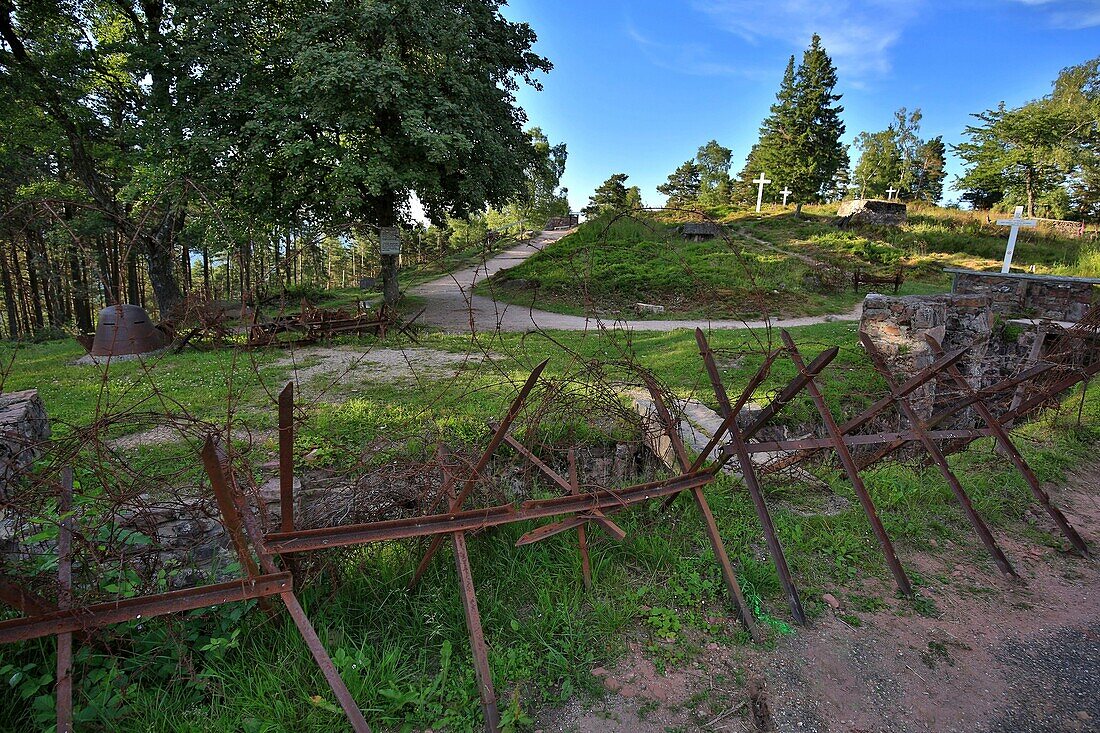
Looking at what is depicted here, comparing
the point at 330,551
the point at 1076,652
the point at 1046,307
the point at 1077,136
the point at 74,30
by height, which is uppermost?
the point at 1077,136

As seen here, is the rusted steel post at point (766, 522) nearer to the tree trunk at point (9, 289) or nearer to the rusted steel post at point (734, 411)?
the rusted steel post at point (734, 411)

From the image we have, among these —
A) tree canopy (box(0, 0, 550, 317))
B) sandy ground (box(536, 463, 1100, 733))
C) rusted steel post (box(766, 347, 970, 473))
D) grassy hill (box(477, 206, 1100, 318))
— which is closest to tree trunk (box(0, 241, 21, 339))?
tree canopy (box(0, 0, 550, 317))

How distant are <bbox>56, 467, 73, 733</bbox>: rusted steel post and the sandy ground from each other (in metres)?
1.72

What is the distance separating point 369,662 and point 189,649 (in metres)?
0.87

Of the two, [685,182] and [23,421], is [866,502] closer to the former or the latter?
[23,421]

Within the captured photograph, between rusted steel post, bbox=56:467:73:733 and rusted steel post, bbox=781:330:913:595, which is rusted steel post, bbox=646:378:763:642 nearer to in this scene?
rusted steel post, bbox=781:330:913:595

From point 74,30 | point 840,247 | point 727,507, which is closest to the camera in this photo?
point 727,507

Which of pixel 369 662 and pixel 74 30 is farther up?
pixel 74 30

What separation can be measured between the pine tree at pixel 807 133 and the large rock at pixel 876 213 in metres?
2.99

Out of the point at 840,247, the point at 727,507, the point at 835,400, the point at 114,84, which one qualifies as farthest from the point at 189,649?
the point at 840,247

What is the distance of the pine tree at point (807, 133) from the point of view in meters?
31.9

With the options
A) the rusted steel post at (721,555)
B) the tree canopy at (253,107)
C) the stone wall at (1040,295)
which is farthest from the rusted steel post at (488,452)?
the stone wall at (1040,295)

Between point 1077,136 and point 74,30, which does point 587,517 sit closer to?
point 74,30

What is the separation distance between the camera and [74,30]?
1282cm
